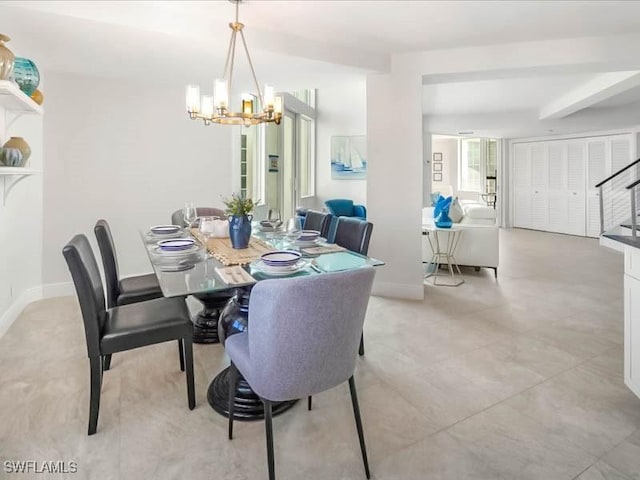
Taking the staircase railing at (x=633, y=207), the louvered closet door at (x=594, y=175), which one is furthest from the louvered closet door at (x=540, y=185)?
the staircase railing at (x=633, y=207)

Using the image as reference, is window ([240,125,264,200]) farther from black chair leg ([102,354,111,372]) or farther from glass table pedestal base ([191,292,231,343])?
black chair leg ([102,354,111,372])

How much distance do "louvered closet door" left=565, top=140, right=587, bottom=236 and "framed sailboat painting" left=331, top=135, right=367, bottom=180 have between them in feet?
16.0

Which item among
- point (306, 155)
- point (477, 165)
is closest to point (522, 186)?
point (477, 165)

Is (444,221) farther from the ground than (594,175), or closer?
closer

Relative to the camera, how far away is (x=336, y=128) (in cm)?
797

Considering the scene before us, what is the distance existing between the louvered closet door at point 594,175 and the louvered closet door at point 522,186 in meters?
1.47

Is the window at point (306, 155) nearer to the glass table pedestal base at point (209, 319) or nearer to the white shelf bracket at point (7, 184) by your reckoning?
the glass table pedestal base at point (209, 319)

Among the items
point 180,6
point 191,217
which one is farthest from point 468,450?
point 180,6

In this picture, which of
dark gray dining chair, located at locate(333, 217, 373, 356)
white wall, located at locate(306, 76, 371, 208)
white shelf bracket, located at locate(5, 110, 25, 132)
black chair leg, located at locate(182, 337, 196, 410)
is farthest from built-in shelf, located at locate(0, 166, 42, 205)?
white wall, located at locate(306, 76, 371, 208)

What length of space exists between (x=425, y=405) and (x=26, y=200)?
154 inches

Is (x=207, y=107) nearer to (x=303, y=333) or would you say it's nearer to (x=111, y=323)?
(x=111, y=323)

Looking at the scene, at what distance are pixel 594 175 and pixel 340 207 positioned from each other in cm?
564

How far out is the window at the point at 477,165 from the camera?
38.7 ft

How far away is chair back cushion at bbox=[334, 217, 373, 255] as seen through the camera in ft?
9.04
